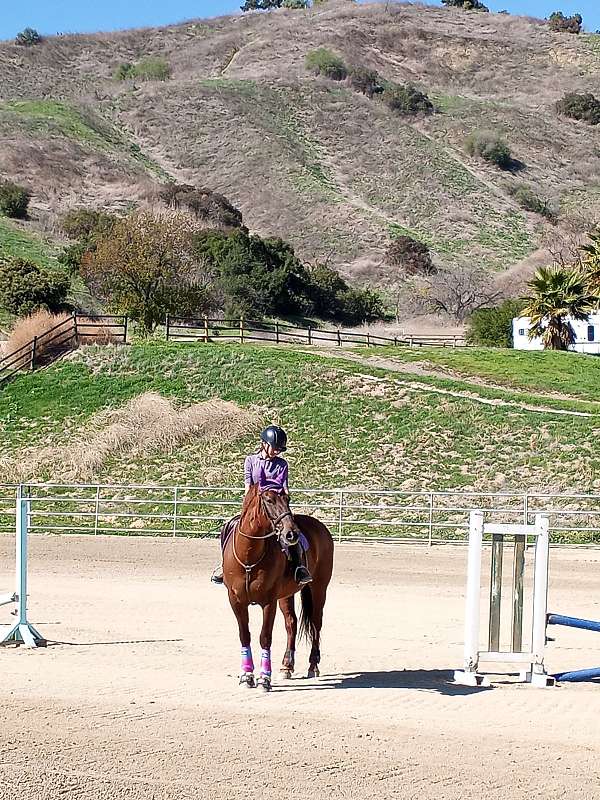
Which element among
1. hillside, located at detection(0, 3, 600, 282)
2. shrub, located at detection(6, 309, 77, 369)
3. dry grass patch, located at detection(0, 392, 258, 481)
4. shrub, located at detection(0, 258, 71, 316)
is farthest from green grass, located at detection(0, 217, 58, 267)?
dry grass patch, located at detection(0, 392, 258, 481)

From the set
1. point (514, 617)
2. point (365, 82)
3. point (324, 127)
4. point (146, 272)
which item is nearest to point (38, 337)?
point (146, 272)

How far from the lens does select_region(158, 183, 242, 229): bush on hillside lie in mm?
93938

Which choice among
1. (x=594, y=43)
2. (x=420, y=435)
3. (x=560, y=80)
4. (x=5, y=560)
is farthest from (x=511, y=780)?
(x=594, y=43)

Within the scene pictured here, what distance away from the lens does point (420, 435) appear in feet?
127

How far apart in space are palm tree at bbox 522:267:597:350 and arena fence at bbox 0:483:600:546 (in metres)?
23.8

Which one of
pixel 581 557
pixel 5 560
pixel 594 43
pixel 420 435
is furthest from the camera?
pixel 594 43

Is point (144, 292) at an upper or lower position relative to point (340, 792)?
upper

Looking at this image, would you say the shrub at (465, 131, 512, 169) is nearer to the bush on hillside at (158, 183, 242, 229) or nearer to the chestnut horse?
the bush on hillside at (158, 183, 242, 229)

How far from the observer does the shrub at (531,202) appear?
363 feet

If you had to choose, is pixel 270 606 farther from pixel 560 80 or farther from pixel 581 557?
pixel 560 80

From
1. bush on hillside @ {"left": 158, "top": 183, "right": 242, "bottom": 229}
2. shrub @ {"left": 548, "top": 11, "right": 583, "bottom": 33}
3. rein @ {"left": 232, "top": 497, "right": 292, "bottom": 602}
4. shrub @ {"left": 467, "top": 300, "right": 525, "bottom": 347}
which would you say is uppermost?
shrub @ {"left": 548, "top": 11, "right": 583, "bottom": 33}

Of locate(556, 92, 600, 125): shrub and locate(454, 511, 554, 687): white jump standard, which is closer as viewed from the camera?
locate(454, 511, 554, 687): white jump standard

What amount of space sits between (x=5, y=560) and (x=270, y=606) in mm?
15492

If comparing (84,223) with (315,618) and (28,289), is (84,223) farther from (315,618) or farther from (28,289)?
(315,618)
